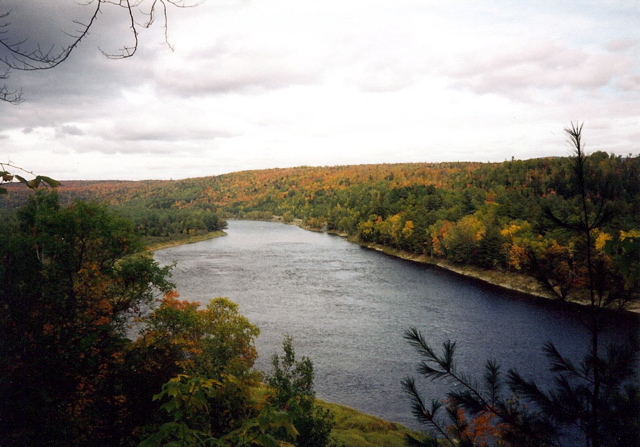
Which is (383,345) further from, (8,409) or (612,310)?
(612,310)

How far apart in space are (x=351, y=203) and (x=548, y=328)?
294ft

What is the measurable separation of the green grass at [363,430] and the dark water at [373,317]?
106cm

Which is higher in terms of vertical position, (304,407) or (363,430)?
(304,407)

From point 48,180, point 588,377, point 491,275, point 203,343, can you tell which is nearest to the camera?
point 48,180

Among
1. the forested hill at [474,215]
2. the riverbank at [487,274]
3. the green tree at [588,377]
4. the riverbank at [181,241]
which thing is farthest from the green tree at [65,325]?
the riverbank at [181,241]

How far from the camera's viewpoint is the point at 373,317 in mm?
36094

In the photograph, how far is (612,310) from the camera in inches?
133

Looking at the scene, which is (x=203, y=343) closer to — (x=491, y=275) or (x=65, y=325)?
(x=65, y=325)

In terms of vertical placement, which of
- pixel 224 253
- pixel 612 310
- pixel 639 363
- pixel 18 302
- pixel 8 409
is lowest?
pixel 224 253

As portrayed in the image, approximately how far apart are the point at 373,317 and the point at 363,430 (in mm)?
17234

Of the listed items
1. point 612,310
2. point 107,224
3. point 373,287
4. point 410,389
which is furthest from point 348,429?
point 373,287

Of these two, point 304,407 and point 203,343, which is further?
point 203,343

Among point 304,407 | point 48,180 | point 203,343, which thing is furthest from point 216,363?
point 48,180

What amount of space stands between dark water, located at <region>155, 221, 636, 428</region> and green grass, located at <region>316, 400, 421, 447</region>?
1.06 metres
